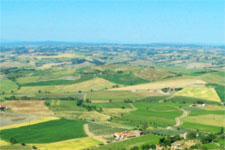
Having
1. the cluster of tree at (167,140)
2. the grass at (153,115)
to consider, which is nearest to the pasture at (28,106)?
the grass at (153,115)

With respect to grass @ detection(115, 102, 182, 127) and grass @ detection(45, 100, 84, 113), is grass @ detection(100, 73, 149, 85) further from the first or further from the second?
grass @ detection(45, 100, 84, 113)

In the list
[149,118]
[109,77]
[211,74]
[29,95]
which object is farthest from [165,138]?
[211,74]

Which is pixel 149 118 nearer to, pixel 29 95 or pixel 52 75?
pixel 29 95

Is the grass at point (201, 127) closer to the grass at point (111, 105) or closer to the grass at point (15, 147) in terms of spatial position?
the grass at point (111, 105)

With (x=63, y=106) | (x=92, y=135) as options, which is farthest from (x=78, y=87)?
(x=92, y=135)

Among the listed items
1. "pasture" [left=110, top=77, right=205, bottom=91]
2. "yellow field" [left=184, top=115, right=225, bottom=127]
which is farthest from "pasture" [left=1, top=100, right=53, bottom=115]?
"pasture" [left=110, top=77, right=205, bottom=91]

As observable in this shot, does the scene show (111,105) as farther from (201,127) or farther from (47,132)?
(47,132)
